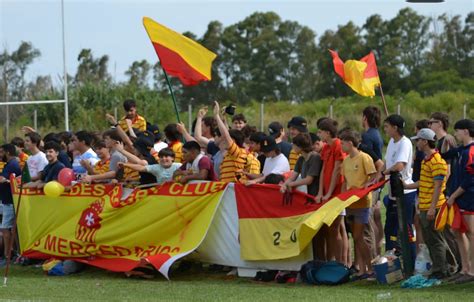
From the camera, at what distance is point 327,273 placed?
12.6 meters

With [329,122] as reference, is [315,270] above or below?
below

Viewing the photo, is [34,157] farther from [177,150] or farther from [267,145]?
[267,145]

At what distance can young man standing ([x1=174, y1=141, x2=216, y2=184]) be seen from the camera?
561 inches

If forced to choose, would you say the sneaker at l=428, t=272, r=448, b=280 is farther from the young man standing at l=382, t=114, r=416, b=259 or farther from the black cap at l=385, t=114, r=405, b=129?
the black cap at l=385, t=114, r=405, b=129

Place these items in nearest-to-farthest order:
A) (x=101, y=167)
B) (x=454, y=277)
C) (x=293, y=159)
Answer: (x=454, y=277) → (x=293, y=159) → (x=101, y=167)

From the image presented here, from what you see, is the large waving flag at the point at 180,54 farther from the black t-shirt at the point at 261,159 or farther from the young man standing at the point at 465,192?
the young man standing at the point at 465,192

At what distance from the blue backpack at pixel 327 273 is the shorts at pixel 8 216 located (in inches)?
229

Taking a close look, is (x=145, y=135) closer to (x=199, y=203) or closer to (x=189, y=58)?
(x=189, y=58)

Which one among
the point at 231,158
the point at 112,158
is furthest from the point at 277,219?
the point at 112,158

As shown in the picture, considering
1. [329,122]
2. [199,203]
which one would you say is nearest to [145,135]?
[199,203]

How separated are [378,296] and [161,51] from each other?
6578 mm

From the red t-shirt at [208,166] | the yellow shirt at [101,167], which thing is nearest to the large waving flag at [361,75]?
the red t-shirt at [208,166]

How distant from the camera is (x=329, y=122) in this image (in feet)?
43.5

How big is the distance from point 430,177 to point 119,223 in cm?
476
